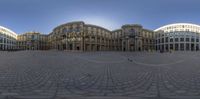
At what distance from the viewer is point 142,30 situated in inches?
2446

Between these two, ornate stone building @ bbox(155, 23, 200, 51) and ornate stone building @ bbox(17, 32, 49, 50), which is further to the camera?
ornate stone building @ bbox(155, 23, 200, 51)

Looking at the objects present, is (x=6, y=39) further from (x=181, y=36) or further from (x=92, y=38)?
(x=181, y=36)

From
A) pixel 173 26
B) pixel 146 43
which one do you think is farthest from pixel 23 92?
pixel 173 26

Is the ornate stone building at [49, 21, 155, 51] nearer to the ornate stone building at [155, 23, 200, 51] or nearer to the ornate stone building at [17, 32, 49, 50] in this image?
the ornate stone building at [17, 32, 49, 50]

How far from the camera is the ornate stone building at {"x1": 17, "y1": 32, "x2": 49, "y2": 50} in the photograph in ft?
162

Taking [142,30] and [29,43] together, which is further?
[142,30]

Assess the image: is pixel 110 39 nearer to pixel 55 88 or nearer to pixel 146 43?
Result: pixel 146 43

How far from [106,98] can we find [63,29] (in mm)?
57676

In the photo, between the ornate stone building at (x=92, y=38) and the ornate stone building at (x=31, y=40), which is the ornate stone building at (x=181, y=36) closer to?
the ornate stone building at (x=92, y=38)

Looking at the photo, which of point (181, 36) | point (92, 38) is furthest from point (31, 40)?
point (181, 36)

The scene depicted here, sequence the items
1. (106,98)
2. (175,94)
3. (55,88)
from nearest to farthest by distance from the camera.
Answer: (106,98) < (175,94) < (55,88)

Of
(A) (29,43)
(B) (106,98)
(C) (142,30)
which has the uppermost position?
(C) (142,30)

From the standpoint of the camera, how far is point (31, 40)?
56000 millimetres

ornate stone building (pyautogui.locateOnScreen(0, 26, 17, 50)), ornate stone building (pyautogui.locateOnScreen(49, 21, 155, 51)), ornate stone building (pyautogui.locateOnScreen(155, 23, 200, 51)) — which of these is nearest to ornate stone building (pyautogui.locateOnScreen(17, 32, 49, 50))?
ornate stone building (pyautogui.locateOnScreen(49, 21, 155, 51))
